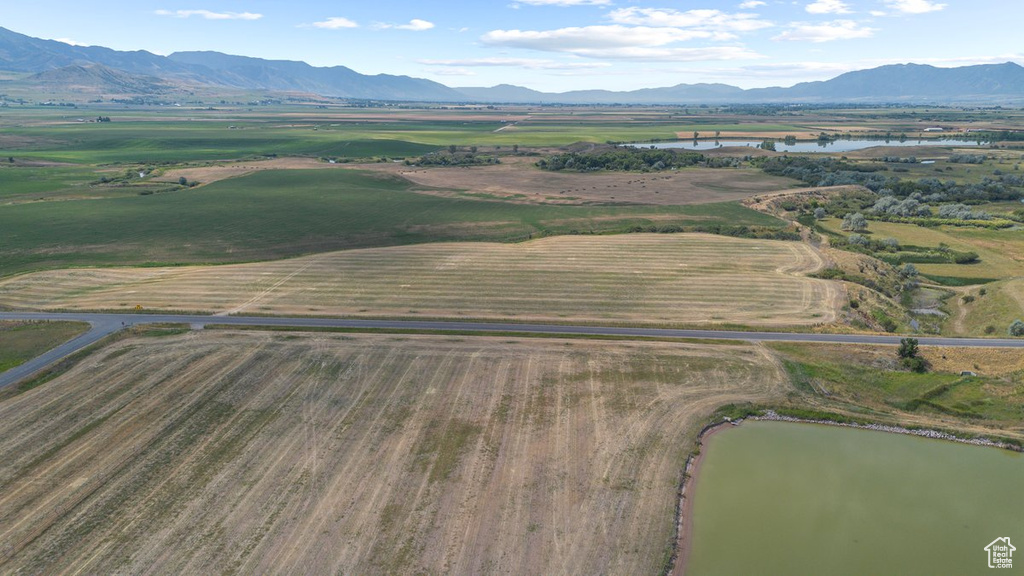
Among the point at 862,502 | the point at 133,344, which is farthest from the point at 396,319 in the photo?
the point at 862,502

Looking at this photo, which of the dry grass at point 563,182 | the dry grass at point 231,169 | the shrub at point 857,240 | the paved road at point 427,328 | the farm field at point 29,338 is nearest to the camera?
the farm field at point 29,338

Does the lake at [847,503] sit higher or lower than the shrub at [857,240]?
lower

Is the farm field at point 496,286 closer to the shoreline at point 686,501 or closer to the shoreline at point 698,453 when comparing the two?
Result: the shoreline at point 698,453

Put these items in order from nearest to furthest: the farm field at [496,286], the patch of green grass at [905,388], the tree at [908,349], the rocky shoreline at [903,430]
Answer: the rocky shoreline at [903,430] < the patch of green grass at [905,388] < the tree at [908,349] < the farm field at [496,286]

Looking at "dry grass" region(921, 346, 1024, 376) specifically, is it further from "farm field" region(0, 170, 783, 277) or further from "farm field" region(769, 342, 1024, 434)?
"farm field" region(0, 170, 783, 277)

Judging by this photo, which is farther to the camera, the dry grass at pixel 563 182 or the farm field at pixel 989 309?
the dry grass at pixel 563 182

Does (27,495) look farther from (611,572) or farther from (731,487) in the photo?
(731,487)

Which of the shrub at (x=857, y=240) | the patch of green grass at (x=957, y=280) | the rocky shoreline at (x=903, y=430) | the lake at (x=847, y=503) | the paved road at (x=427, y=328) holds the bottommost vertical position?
the lake at (x=847, y=503)

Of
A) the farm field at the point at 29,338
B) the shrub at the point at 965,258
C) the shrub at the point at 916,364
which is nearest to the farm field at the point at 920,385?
the shrub at the point at 916,364

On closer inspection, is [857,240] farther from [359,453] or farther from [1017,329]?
[359,453]
